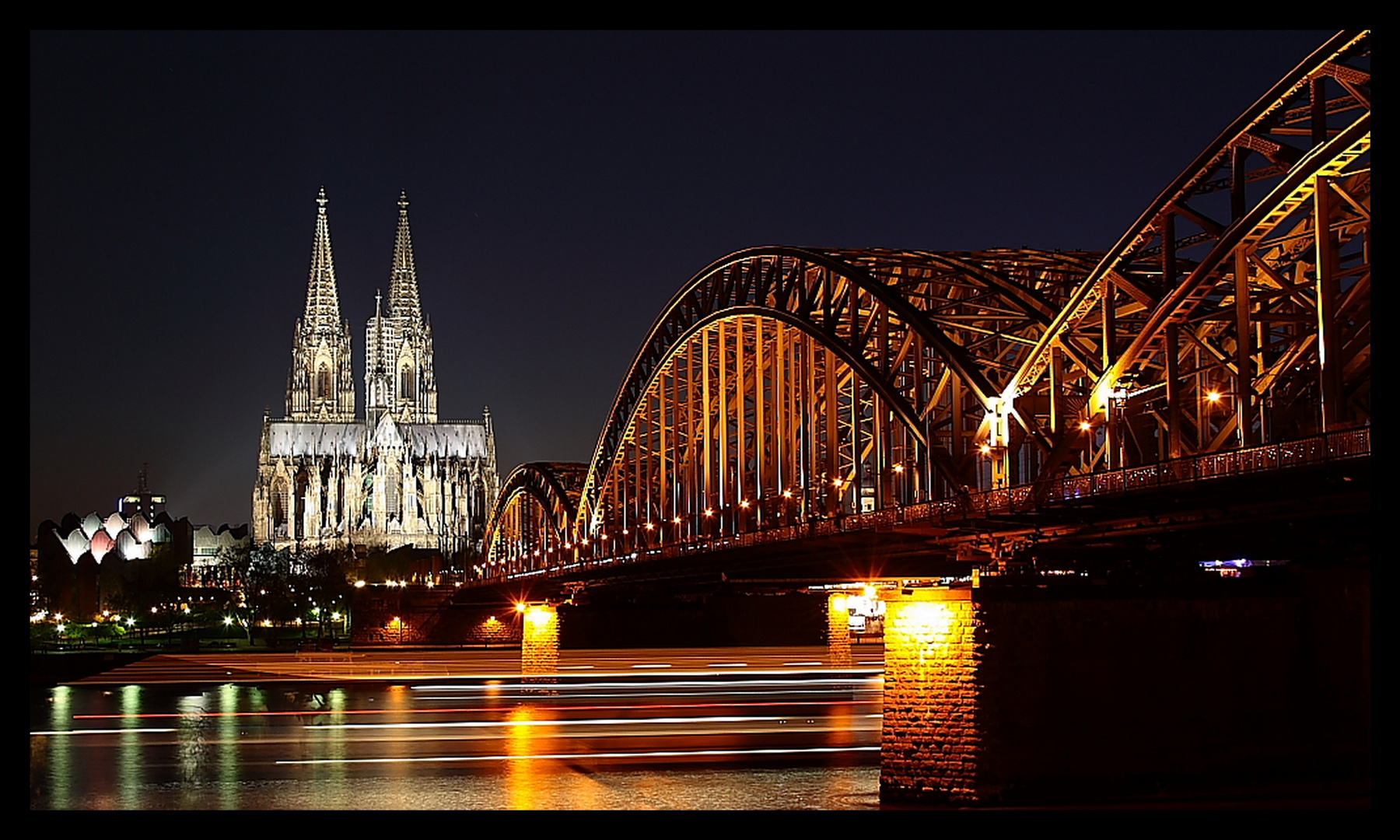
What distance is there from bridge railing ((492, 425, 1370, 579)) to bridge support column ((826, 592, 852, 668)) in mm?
37926

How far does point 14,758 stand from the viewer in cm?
2061

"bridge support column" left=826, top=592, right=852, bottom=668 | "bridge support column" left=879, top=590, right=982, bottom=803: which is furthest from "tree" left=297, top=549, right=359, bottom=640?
"bridge support column" left=879, top=590, right=982, bottom=803

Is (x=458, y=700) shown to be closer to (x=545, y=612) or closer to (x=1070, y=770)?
(x=545, y=612)

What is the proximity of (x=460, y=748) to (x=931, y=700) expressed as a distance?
20.4 m

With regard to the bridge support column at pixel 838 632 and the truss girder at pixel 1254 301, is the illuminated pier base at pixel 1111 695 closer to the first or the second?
the truss girder at pixel 1254 301

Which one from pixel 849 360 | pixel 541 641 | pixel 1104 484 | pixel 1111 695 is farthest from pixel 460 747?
pixel 541 641

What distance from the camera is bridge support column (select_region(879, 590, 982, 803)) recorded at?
38.2 metres

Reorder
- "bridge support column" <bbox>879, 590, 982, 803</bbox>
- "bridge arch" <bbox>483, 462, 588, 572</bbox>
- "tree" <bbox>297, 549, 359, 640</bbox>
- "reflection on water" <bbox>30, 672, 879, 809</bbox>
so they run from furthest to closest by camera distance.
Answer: "tree" <bbox>297, 549, 359, 640</bbox>
"bridge arch" <bbox>483, 462, 588, 572</bbox>
"reflection on water" <bbox>30, 672, 879, 809</bbox>
"bridge support column" <bbox>879, 590, 982, 803</bbox>

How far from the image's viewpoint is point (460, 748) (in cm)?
5456

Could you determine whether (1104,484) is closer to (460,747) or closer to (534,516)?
(460,747)

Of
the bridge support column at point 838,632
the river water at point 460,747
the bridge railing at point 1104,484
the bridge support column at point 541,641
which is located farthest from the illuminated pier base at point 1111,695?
the bridge support column at point 541,641

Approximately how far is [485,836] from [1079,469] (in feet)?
88.7

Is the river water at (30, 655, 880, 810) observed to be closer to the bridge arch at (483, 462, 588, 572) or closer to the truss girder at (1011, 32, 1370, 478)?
the truss girder at (1011, 32, 1370, 478)

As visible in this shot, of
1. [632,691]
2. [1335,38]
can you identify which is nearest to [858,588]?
[632,691]
